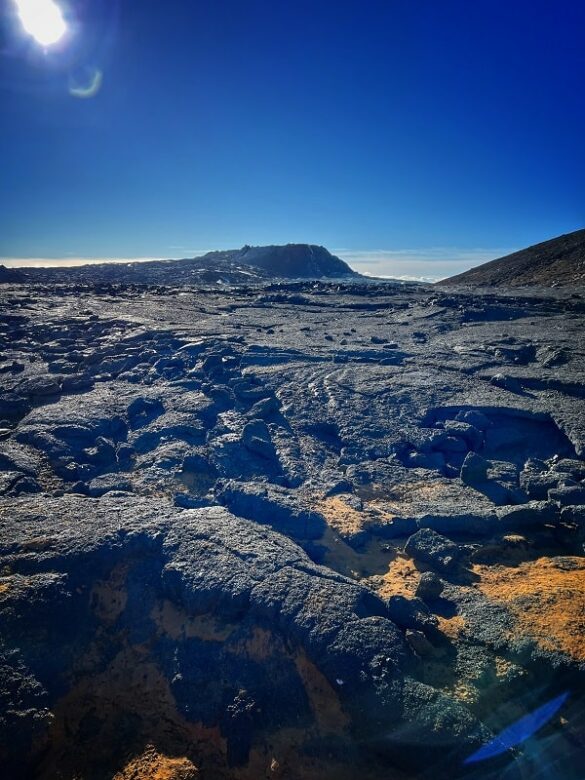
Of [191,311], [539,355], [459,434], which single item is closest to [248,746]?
[459,434]

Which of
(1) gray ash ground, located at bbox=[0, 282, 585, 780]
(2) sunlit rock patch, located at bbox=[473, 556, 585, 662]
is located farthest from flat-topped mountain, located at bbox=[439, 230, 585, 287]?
(2) sunlit rock patch, located at bbox=[473, 556, 585, 662]

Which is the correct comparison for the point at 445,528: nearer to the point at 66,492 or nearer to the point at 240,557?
the point at 240,557

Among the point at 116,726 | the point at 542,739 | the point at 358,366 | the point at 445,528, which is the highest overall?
the point at 358,366

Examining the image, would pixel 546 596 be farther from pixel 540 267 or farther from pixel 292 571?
pixel 540 267

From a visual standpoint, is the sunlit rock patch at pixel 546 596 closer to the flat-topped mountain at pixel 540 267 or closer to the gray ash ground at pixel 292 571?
the gray ash ground at pixel 292 571

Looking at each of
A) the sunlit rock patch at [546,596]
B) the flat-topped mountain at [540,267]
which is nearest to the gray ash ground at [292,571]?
the sunlit rock patch at [546,596]

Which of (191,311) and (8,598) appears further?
(191,311)
